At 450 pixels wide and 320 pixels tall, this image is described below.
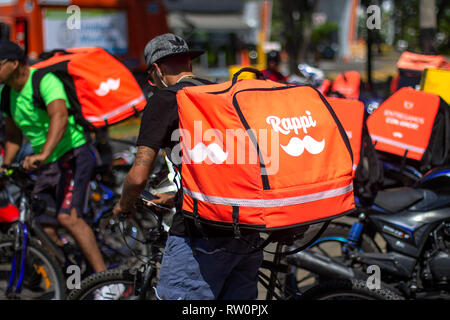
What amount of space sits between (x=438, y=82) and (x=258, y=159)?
10.5 feet

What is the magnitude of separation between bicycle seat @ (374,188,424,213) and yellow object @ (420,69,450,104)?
1.46 meters

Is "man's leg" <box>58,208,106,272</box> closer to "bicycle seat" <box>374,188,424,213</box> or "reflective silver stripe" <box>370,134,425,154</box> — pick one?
"bicycle seat" <box>374,188,424,213</box>

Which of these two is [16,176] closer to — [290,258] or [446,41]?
[290,258]

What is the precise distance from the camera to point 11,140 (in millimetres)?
4203

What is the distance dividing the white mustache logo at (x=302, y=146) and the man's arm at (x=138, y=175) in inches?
25.9

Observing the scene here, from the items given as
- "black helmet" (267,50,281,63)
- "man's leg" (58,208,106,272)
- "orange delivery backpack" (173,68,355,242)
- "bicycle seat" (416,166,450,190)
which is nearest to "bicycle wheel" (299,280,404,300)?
"orange delivery backpack" (173,68,355,242)

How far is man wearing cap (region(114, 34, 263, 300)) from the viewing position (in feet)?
7.72

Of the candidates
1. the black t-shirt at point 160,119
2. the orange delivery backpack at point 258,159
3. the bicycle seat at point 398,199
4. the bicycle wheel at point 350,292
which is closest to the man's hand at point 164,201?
the black t-shirt at point 160,119

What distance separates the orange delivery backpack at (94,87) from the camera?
3.89m

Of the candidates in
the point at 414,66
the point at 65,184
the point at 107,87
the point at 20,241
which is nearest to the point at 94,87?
the point at 107,87

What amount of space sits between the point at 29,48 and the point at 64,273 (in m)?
8.42
